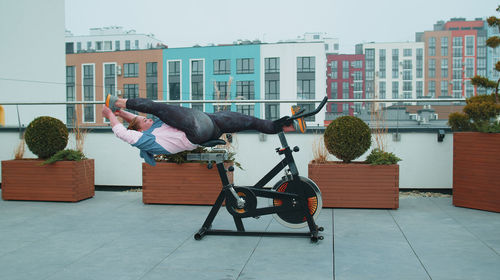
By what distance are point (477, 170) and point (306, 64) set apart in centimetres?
6933

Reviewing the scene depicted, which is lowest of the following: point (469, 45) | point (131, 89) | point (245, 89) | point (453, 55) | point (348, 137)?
point (348, 137)

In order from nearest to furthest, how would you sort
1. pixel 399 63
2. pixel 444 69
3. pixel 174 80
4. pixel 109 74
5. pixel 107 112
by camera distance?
pixel 107 112 < pixel 109 74 < pixel 174 80 < pixel 399 63 < pixel 444 69

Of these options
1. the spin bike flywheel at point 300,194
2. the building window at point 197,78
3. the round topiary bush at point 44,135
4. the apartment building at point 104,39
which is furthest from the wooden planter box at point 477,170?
the apartment building at point 104,39

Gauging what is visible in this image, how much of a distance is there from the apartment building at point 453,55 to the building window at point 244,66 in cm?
7018

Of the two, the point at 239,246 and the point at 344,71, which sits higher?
the point at 344,71

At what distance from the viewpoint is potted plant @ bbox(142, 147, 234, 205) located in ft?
19.5

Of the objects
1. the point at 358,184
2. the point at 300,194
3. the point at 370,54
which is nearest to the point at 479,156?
the point at 358,184

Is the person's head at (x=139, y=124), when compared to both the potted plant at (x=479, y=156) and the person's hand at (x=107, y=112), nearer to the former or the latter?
the person's hand at (x=107, y=112)

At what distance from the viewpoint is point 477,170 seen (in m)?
5.54

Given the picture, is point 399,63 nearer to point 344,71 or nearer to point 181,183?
point 344,71

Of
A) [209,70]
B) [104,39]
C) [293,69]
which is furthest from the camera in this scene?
[104,39]

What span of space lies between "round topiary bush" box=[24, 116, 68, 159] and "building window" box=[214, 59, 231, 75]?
7116 cm

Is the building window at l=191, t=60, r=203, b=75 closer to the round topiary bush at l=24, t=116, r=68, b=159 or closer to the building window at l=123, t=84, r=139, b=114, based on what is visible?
the building window at l=123, t=84, r=139, b=114

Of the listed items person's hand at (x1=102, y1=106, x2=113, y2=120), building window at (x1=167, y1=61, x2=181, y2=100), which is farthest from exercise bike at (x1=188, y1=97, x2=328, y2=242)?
building window at (x1=167, y1=61, x2=181, y2=100)
